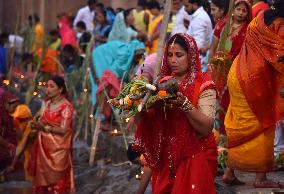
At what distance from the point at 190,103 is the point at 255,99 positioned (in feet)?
5.98

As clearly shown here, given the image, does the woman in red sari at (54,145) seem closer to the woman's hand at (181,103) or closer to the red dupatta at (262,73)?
the red dupatta at (262,73)

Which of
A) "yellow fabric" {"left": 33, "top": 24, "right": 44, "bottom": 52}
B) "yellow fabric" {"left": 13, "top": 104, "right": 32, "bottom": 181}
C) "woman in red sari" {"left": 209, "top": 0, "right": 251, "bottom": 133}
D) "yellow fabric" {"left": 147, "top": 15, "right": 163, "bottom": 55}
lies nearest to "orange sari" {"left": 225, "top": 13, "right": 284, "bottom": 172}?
"woman in red sari" {"left": 209, "top": 0, "right": 251, "bottom": 133}

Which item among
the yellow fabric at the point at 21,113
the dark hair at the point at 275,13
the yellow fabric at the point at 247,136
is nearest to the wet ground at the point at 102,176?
the yellow fabric at the point at 247,136

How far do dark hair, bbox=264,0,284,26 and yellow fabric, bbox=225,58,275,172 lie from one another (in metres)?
0.54

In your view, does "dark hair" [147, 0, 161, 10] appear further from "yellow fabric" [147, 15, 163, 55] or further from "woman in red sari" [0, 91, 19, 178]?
"woman in red sari" [0, 91, 19, 178]

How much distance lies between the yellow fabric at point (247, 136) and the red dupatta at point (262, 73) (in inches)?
2.6

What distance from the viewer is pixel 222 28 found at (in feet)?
27.7

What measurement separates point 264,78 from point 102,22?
24.2 feet

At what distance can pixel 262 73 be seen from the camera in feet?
23.5

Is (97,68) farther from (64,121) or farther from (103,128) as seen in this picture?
(64,121)

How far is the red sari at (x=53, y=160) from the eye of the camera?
9695 millimetres

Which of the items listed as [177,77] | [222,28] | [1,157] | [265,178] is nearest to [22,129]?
[1,157]

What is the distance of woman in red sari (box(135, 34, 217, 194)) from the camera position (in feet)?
18.7

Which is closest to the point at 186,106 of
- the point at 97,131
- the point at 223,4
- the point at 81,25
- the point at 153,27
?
the point at 223,4
